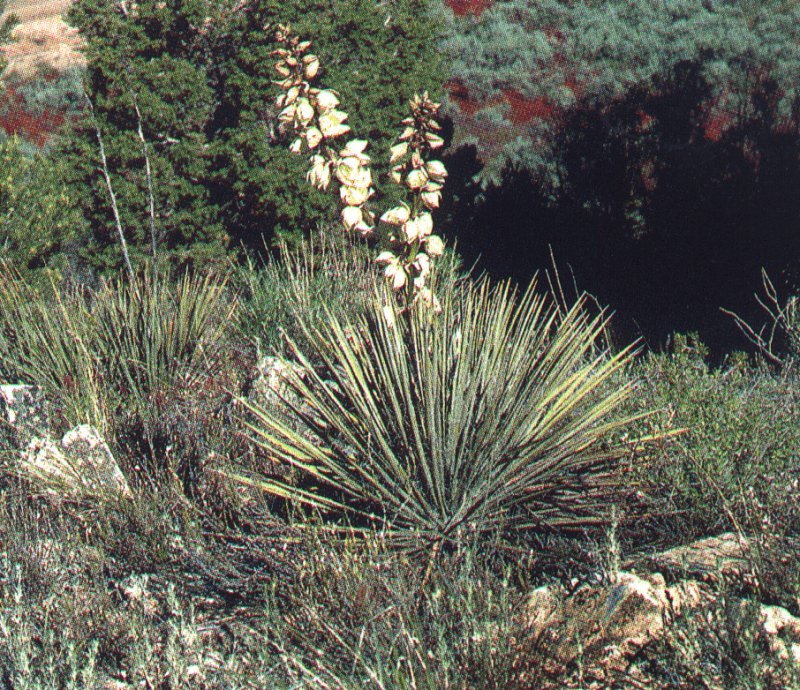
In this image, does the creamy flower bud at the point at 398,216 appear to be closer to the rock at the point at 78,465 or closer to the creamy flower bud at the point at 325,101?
the creamy flower bud at the point at 325,101

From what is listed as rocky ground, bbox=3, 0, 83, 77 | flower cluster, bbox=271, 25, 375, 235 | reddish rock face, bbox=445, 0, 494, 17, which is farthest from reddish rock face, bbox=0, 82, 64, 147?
flower cluster, bbox=271, 25, 375, 235

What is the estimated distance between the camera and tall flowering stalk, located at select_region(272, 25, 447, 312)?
324cm

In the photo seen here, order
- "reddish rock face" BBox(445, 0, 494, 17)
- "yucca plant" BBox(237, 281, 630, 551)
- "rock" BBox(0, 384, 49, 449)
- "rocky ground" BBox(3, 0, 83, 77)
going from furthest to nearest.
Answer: "rocky ground" BBox(3, 0, 83, 77), "reddish rock face" BBox(445, 0, 494, 17), "rock" BBox(0, 384, 49, 449), "yucca plant" BBox(237, 281, 630, 551)

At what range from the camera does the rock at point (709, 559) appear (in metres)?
2.81

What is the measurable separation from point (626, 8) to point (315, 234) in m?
5.92

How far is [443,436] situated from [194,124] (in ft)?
20.5

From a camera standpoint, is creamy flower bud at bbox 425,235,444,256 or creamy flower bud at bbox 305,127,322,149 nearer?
creamy flower bud at bbox 305,127,322,149

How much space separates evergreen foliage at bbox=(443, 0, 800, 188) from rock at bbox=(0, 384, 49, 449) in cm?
615

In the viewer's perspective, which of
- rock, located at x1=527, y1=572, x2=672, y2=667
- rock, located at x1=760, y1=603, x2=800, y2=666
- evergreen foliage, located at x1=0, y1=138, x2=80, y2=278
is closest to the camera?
rock, located at x1=760, y1=603, x2=800, y2=666

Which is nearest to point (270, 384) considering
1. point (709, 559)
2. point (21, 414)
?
point (21, 414)

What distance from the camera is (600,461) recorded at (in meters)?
3.38

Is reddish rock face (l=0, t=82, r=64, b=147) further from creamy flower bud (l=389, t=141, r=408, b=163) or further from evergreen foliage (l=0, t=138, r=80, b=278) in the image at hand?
creamy flower bud (l=389, t=141, r=408, b=163)

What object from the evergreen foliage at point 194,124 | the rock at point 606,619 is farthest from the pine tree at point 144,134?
the rock at point 606,619

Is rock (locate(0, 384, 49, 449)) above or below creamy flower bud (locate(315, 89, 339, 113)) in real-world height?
below
